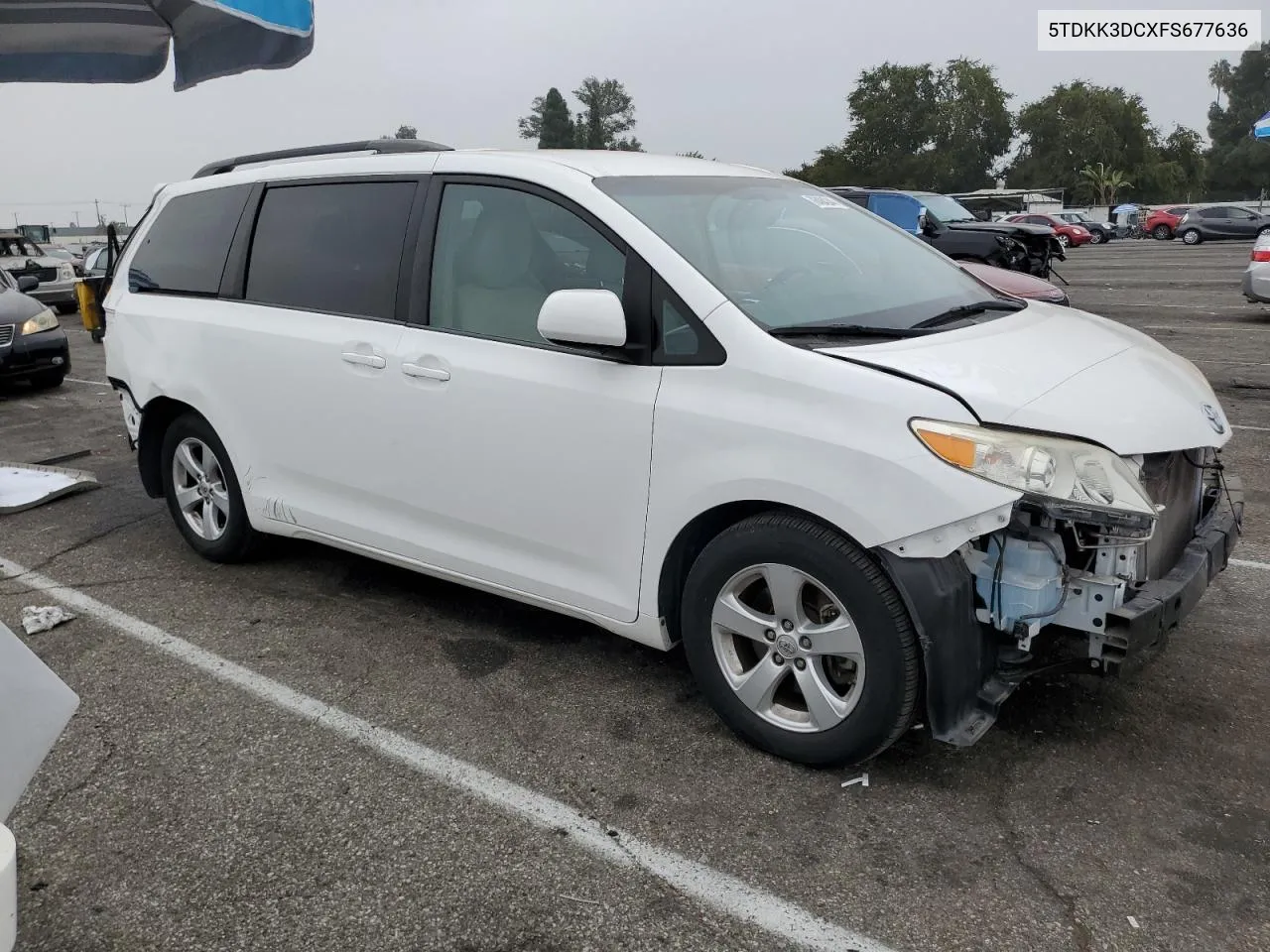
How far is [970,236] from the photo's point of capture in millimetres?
16844

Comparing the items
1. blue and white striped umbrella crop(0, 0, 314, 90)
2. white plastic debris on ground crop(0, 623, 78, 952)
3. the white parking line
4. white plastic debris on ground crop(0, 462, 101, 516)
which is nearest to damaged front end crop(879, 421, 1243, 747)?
the white parking line

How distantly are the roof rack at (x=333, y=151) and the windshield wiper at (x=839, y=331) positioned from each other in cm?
168

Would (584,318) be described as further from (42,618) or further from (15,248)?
(15,248)

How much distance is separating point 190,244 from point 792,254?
9.59ft

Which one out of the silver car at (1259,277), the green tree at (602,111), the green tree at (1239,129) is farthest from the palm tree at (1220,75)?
the silver car at (1259,277)

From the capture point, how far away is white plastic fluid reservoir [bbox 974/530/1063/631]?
109 inches

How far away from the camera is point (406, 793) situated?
3.05m

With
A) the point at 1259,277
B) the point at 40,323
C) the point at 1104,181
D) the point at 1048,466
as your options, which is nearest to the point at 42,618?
the point at 1048,466

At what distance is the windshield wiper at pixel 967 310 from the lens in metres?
3.35

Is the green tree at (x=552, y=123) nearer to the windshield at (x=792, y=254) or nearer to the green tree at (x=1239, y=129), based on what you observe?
the green tree at (x=1239, y=129)

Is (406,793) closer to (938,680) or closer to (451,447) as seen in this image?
(451,447)

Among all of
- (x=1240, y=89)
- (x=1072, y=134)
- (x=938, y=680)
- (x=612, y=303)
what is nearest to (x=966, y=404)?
(x=938, y=680)

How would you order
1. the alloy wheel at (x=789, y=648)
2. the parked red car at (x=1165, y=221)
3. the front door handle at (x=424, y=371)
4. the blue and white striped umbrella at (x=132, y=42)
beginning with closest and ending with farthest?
Result: the alloy wheel at (x=789, y=648)
the front door handle at (x=424, y=371)
the blue and white striped umbrella at (x=132, y=42)
the parked red car at (x=1165, y=221)

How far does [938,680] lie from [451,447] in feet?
5.96
